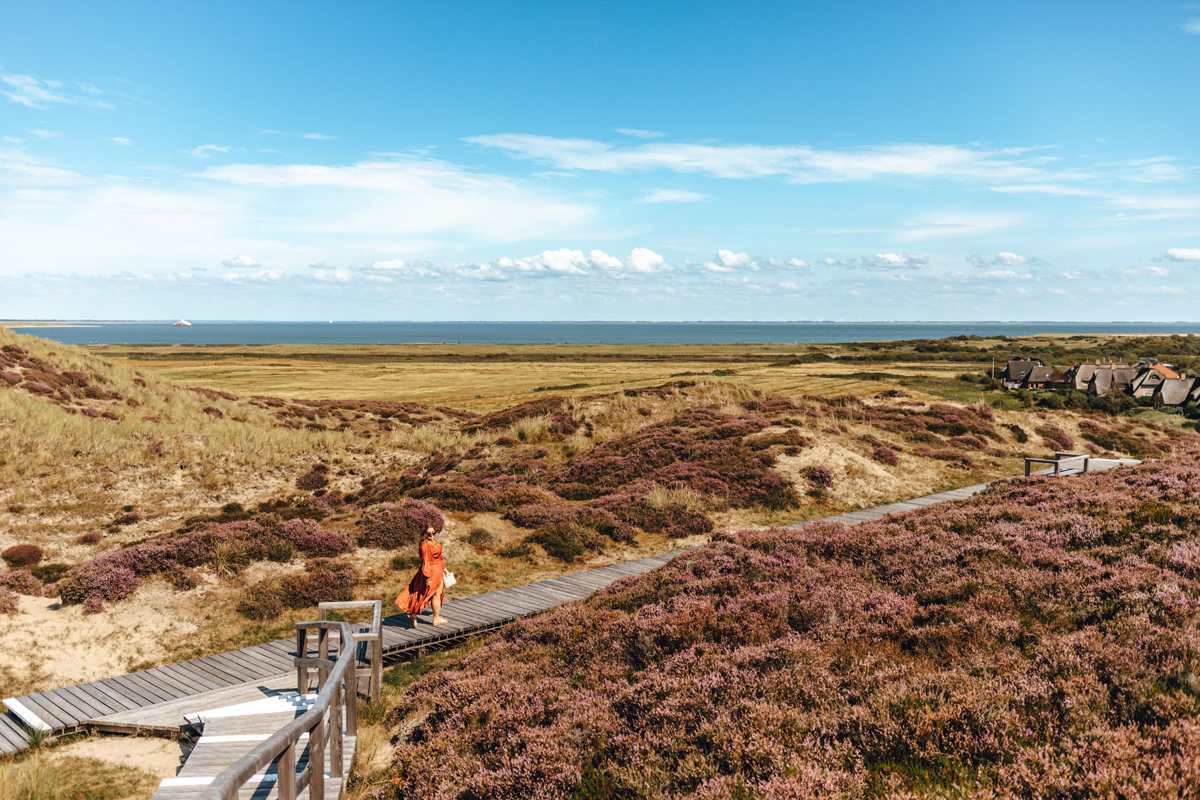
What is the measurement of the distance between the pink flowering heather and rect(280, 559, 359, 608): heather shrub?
6187mm

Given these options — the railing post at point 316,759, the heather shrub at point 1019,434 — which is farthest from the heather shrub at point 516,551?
the heather shrub at point 1019,434

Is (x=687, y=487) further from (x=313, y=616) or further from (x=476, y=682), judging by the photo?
(x=476, y=682)

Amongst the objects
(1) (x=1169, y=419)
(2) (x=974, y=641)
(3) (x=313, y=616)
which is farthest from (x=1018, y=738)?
(1) (x=1169, y=419)

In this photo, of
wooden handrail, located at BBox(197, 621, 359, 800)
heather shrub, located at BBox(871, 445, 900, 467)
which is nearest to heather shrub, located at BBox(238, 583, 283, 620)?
wooden handrail, located at BBox(197, 621, 359, 800)

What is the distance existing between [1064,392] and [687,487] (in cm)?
5491

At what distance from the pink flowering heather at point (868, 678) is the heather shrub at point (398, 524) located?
8.20 m

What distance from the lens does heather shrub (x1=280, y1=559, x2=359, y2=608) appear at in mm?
14711

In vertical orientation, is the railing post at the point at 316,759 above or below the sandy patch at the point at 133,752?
above

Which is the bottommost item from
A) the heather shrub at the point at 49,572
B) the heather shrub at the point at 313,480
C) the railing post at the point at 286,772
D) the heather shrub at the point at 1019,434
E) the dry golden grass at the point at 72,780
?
the heather shrub at the point at 313,480

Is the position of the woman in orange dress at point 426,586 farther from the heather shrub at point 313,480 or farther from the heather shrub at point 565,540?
the heather shrub at point 313,480

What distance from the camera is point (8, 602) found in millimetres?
13625

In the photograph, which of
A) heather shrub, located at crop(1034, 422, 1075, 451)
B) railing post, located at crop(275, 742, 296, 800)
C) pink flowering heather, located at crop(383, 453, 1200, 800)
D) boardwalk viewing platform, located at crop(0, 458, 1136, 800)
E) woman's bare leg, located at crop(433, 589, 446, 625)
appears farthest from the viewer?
heather shrub, located at crop(1034, 422, 1075, 451)

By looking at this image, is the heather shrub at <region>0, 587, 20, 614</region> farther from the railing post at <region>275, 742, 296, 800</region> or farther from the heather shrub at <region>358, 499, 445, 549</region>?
the railing post at <region>275, 742, 296, 800</region>

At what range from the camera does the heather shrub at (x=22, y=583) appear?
1458cm
